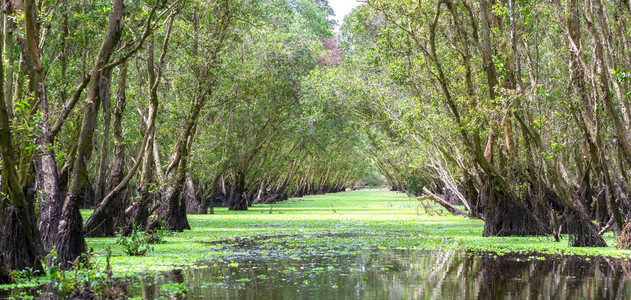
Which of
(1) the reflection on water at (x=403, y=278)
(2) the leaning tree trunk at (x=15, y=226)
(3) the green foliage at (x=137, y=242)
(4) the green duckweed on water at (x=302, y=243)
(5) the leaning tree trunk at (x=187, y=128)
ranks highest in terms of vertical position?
(5) the leaning tree trunk at (x=187, y=128)

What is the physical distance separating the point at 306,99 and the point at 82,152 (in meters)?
19.8

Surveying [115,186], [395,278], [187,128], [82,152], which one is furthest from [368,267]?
[187,128]

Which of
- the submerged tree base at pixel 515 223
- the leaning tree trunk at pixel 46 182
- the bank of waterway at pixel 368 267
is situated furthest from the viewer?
the submerged tree base at pixel 515 223

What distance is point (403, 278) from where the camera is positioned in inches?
409

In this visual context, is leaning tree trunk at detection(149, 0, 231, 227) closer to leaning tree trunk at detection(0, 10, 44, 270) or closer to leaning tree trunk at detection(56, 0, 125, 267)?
leaning tree trunk at detection(56, 0, 125, 267)

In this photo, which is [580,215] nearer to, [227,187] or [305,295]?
[305,295]

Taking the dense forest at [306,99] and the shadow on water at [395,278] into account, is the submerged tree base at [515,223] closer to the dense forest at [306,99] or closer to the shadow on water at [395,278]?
the dense forest at [306,99]

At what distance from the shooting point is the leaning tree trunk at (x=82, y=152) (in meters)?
11.4

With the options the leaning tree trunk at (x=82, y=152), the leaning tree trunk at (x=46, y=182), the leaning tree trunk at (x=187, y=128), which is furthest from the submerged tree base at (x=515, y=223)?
the leaning tree trunk at (x=46, y=182)

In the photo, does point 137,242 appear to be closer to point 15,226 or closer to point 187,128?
A: point 15,226

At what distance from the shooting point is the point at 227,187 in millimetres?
46094

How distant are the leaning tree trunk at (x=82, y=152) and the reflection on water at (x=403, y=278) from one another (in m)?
1.84

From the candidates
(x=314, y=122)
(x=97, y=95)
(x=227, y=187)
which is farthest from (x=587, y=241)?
(x=227, y=187)

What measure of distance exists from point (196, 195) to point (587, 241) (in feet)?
81.8
